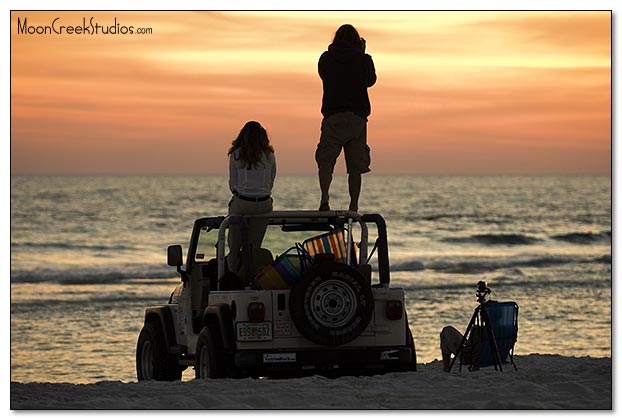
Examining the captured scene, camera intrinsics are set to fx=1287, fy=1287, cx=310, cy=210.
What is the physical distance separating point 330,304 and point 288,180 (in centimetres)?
6712

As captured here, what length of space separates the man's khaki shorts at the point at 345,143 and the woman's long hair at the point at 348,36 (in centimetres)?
65

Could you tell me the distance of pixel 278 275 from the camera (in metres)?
10.7

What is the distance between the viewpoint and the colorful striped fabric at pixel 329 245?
1119cm

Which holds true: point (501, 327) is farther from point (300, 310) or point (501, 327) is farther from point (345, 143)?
point (300, 310)

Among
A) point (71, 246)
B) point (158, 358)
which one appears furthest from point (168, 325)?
point (71, 246)

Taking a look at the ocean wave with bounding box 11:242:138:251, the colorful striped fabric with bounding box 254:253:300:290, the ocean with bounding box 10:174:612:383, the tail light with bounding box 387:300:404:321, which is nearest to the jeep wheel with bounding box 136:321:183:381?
the colorful striped fabric with bounding box 254:253:300:290

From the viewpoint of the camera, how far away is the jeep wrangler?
1041 cm

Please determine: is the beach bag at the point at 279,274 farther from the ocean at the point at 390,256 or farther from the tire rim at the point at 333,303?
the ocean at the point at 390,256

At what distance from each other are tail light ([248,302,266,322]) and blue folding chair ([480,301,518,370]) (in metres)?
2.67

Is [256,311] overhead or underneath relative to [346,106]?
underneath

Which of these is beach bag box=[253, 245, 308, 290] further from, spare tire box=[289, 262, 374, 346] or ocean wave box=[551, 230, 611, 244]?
ocean wave box=[551, 230, 611, 244]

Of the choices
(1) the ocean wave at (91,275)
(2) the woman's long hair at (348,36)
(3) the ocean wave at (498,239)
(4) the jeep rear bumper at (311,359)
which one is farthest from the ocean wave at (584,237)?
(4) the jeep rear bumper at (311,359)

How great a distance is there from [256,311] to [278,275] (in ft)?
1.28
